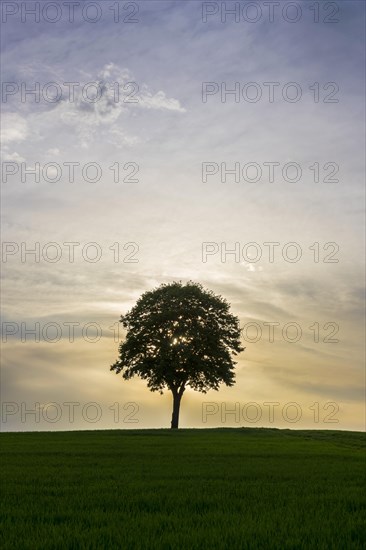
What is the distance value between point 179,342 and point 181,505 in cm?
5901

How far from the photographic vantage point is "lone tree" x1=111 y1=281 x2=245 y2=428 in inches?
2911

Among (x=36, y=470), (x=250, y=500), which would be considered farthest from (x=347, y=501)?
(x=36, y=470)

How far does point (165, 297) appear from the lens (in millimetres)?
75938

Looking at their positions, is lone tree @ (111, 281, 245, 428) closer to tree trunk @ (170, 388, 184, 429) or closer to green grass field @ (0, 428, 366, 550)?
tree trunk @ (170, 388, 184, 429)

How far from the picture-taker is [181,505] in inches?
607

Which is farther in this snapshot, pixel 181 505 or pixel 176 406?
pixel 176 406

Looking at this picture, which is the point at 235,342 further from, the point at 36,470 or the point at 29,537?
the point at 29,537

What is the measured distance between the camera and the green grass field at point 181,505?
10992mm

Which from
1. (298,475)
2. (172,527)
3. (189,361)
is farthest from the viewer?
(189,361)

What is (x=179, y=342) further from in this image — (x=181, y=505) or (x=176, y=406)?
(x=181, y=505)

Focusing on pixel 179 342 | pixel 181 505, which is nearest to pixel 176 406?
pixel 179 342

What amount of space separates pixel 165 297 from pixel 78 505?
199 feet

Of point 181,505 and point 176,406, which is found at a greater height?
point 181,505

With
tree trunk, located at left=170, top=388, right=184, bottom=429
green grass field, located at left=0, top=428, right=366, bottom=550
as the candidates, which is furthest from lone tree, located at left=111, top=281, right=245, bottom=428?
green grass field, located at left=0, top=428, right=366, bottom=550
